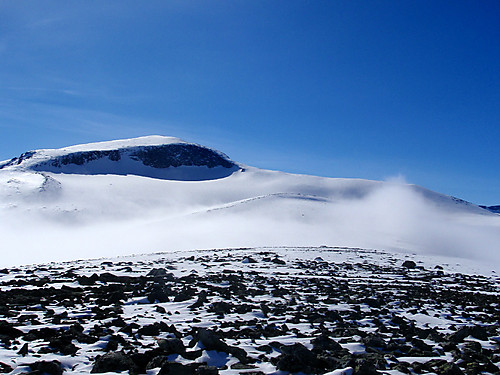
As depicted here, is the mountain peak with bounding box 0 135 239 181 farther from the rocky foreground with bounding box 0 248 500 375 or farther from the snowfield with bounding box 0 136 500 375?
Answer: the rocky foreground with bounding box 0 248 500 375

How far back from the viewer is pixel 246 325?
1205 cm

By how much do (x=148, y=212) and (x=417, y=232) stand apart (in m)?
49.3

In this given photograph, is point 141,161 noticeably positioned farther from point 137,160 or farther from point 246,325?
point 246,325

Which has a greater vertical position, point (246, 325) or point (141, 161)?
point (141, 161)

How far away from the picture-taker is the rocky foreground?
836 centimetres

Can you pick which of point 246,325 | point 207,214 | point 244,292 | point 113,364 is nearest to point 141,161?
point 207,214

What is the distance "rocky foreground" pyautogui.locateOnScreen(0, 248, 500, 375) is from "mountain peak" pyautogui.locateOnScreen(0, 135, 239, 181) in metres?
100

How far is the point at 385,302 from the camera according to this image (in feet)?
56.0

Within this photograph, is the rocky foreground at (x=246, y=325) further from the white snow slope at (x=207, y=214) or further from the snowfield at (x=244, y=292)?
the white snow slope at (x=207, y=214)

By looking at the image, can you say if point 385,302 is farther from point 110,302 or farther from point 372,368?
point 110,302

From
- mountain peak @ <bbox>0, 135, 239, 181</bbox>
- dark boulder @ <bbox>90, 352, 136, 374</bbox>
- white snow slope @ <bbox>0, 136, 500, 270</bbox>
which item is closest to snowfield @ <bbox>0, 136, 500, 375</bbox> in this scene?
dark boulder @ <bbox>90, 352, 136, 374</bbox>

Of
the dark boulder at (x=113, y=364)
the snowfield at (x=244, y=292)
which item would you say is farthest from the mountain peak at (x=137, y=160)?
the dark boulder at (x=113, y=364)

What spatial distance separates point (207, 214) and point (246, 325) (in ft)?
197

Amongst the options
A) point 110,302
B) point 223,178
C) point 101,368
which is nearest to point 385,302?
point 110,302
